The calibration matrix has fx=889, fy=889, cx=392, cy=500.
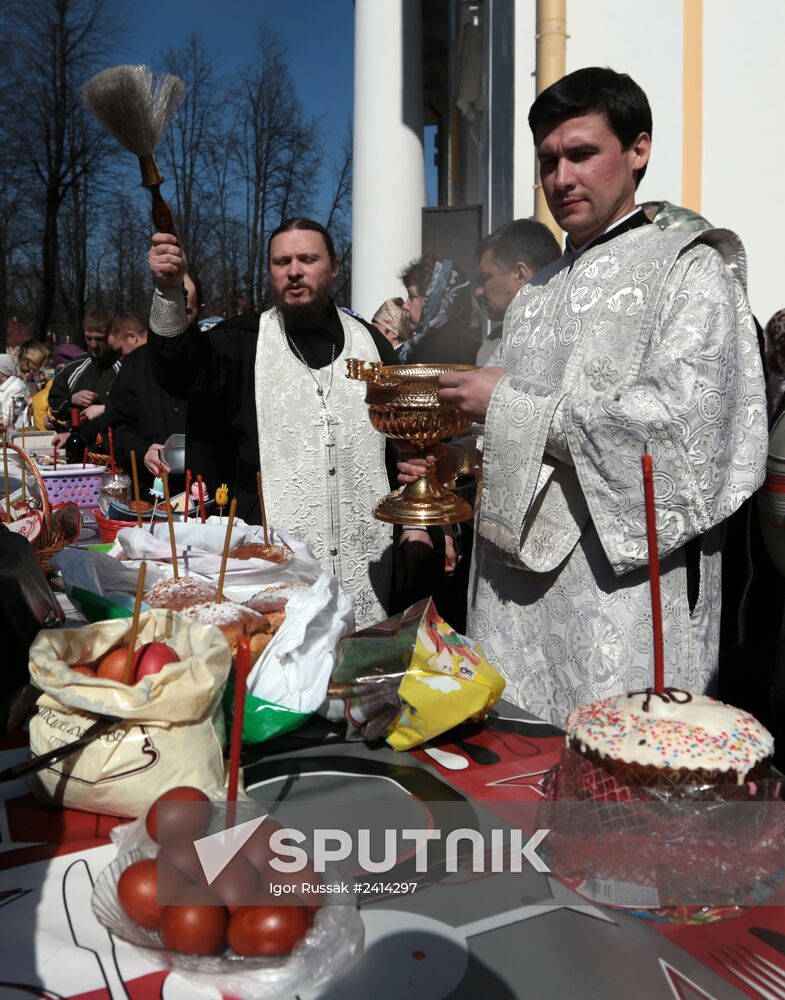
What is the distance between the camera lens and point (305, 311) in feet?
10.5

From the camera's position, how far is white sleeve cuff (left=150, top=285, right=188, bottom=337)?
2.65 metres

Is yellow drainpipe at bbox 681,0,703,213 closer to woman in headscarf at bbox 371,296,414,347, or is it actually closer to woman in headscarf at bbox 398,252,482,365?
woman in headscarf at bbox 398,252,482,365

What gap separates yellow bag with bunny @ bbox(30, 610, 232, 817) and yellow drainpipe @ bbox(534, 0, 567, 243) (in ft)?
14.8

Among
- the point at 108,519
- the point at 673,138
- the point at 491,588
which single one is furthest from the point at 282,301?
the point at 673,138

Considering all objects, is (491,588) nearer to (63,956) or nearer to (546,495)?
(546,495)

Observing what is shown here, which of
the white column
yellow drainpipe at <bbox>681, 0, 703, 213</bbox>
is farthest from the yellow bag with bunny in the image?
the white column

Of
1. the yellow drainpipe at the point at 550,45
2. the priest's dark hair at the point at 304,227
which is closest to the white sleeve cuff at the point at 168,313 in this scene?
the priest's dark hair at the point at 304,227

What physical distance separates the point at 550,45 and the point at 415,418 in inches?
166

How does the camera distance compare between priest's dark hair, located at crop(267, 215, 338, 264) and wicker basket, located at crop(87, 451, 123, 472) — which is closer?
priest's dark hair, located at crop(267, 215, 338, 264)

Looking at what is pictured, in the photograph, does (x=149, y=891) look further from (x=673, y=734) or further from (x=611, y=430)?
(x=611, y=430)

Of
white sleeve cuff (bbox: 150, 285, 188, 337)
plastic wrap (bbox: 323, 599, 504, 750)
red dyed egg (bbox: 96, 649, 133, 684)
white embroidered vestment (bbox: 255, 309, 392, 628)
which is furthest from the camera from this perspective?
white embroidered vestment (bbox: 255, 309, 392, 628)

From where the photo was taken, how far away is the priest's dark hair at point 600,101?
1.85 meters

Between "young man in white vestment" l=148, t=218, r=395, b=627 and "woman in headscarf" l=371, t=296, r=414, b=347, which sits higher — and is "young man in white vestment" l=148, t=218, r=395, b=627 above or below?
below

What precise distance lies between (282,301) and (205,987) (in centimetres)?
264
